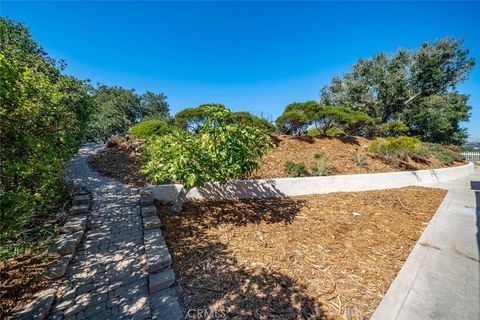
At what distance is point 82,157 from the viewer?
32.4ft

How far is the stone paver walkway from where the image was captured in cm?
220

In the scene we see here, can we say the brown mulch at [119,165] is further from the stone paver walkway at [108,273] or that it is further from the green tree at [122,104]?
the green tree at [122,104]

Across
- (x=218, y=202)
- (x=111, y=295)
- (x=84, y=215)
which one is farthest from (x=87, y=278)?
(x=218, y=202)

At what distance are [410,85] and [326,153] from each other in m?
16.3

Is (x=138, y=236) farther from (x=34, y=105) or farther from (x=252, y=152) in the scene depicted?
(x=252, y=152)

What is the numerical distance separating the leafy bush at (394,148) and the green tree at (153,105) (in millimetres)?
31539

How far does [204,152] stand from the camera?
3896 mm

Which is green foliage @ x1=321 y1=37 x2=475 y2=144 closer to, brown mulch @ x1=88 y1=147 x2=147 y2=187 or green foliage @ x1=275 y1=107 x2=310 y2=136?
green foliage @ x1=275 y1=107 x2=310 y2=136

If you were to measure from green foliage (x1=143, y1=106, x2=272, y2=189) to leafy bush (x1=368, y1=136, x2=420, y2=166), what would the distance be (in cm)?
939

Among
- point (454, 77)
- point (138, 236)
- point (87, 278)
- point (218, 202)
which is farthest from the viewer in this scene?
point (454, 77)

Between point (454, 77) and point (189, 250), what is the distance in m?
27.0

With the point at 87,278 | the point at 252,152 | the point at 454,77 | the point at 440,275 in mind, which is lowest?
the point at 440,275

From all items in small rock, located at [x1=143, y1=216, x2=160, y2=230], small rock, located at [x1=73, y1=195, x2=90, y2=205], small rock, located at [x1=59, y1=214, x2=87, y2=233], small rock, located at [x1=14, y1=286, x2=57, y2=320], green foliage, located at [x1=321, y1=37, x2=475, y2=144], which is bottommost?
small rock, located at [x1=14, y1=286, x2=57, y2=320]

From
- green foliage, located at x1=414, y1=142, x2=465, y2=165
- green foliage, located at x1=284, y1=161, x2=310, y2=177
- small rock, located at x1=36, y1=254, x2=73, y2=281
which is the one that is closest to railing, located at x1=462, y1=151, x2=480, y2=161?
green foliage, located at x1=414, y1=142, x2=465, y2=165
